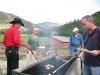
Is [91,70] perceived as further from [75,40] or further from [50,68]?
[75,40]

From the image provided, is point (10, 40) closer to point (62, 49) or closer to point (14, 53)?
point (14, 53)

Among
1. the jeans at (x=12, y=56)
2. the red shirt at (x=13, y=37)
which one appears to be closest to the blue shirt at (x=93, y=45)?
the red shirt at (x=13, y=37)

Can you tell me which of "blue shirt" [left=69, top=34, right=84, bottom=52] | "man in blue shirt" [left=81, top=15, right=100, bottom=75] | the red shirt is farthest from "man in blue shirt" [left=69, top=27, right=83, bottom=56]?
"man in blue shirt" [left=81, top=15, right=100, bottom=75]

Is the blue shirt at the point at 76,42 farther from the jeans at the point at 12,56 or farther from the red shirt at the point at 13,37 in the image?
the red shirt at the point at 13,37

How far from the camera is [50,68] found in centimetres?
715

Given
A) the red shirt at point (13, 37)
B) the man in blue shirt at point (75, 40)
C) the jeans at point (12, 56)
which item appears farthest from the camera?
the man in blue shirt at point (75, 40)

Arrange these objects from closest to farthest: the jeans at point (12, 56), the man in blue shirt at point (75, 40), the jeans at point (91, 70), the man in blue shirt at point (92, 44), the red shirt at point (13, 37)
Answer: the man in blue shirt at point (92, 44) → the jeans at point (91, 70) → the red shirt at point (13, 37) → the jeans at point (12, 56) → the man in blue shirt at point (75, 40)

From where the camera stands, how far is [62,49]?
65.6 ft

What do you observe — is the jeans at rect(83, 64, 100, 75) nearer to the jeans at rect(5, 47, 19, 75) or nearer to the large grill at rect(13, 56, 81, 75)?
the large grill at rect(13, 56, 81, 75)

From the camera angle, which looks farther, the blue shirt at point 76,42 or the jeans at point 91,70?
the blue shirt at point 76,42

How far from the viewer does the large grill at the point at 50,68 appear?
19.1 feet

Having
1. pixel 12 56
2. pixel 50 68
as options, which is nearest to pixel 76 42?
pixel 12 56

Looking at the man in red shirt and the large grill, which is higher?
the man in red shirt

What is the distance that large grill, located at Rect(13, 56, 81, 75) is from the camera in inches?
229
